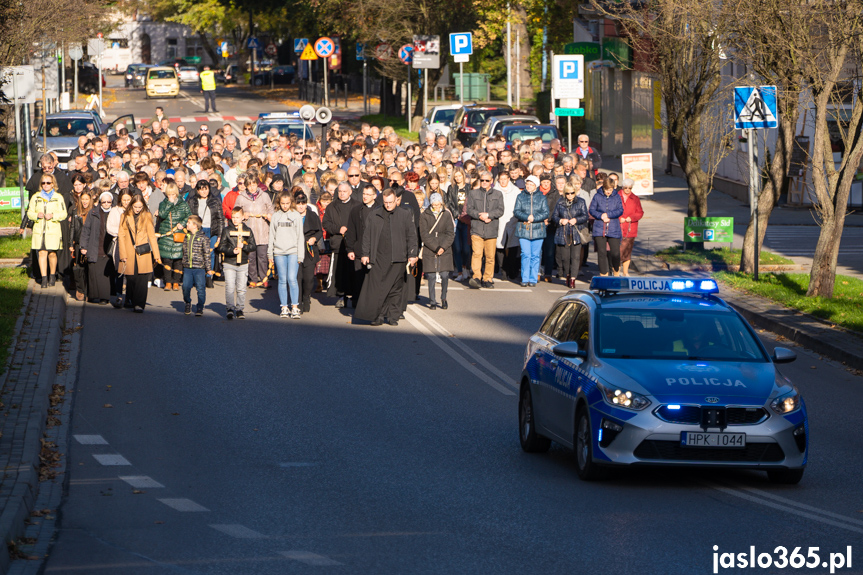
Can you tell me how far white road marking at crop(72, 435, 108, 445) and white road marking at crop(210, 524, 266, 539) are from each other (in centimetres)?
308

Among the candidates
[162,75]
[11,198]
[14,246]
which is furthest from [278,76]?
[14,246]

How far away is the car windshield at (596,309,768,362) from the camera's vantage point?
32.5ft

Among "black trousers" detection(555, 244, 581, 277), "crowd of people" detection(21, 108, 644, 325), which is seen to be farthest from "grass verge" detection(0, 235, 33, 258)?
"black trousers" detection(555, 244, 581, 277)

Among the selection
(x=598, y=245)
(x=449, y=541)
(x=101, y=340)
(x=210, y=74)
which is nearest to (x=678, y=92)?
(x=598, y=245)

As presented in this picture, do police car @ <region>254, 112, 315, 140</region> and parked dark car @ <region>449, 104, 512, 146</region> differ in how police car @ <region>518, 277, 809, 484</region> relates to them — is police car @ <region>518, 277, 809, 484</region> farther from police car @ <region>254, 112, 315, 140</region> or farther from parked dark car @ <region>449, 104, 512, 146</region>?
parked dark car @ <region>449, 104, 512, 146</region>

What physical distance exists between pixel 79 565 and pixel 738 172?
2879cm

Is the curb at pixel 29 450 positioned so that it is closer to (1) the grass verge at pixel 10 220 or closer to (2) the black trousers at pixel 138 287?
(2) the black trousers at pixel 138 287

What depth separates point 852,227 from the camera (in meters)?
28.4

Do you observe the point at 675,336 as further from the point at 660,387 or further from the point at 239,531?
the point at 239,531

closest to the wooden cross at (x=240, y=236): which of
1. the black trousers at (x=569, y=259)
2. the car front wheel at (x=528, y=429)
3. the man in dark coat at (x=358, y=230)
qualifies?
the man in dark coat at (x=358, y=230)

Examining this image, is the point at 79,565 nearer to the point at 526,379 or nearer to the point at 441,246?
the point at 526,379

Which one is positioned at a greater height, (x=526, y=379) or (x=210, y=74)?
(x=210, y=74)

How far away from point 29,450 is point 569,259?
12166mm

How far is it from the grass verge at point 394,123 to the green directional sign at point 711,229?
2632 cm
